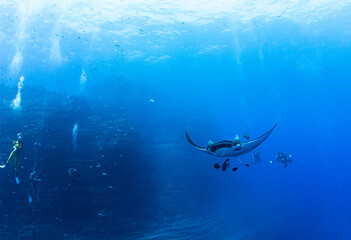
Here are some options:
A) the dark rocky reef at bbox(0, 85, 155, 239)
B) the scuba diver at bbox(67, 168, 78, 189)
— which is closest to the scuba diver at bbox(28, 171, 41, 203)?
the dark rocky reef at bbox(0, 85, 155, 239)

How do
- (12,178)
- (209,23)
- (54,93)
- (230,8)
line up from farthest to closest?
(209,23) < (230,8) < (54,93) < (12,178)

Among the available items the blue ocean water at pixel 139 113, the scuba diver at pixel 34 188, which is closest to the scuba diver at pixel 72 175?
the blue ocean water at pixel 139 113

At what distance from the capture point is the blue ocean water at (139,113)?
14.7 meters

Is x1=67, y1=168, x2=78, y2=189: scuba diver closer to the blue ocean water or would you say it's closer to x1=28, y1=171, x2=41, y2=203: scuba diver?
the blue ocean water

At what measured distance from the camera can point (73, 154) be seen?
15.9 meters

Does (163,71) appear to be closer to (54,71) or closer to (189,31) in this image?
(189,31)

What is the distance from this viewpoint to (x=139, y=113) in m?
24.6

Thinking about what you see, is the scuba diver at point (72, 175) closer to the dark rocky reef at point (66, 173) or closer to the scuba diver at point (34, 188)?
the dark rocky reef at point (66, 173)

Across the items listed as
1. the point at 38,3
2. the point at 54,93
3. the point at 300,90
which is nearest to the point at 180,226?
the point at 54,93

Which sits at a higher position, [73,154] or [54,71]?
[54,71]

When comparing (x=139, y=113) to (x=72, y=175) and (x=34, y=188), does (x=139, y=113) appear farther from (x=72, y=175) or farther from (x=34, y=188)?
(x=34, y=188)

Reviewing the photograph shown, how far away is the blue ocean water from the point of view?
14.7 metres

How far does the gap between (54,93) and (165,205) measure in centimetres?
1513

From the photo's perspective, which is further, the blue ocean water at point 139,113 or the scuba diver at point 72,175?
the blue ocean water at point 139,113
